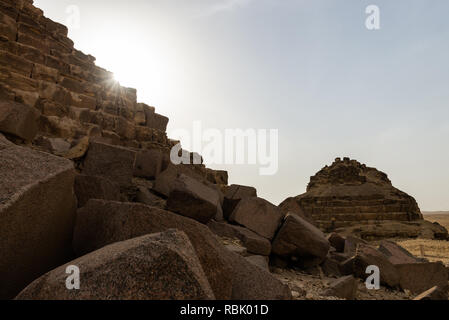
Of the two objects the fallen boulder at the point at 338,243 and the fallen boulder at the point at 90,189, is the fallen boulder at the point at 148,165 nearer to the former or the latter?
the fallen boulder at the point at 90,189

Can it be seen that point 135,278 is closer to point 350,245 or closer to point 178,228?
point 178,228

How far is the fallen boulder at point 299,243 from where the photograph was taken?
161 inches

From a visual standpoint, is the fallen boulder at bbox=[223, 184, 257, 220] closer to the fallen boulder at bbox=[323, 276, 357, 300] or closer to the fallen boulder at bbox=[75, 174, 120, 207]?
the fallen boulder at bbox=[323, 276, 357, 300]

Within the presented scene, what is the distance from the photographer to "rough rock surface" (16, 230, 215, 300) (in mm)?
1112

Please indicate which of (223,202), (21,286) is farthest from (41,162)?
(223,202)

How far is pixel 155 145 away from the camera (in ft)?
24.1

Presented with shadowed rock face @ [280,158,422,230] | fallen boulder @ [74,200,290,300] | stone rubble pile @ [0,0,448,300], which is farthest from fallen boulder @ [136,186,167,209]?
shadowed rock face @ [280,158,422,230]

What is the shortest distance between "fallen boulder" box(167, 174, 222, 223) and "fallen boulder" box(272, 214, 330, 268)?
106 centimetres

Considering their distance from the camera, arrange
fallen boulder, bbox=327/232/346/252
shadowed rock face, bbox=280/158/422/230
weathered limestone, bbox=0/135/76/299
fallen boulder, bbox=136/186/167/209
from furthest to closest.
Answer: shadowed rock face, bbox=280/158/422/230, fallen boulder, bbox=327/232/346/252, fallen boulder, bbox=136/186/167/209, weathered limestone, bbox=0/135/76/299
